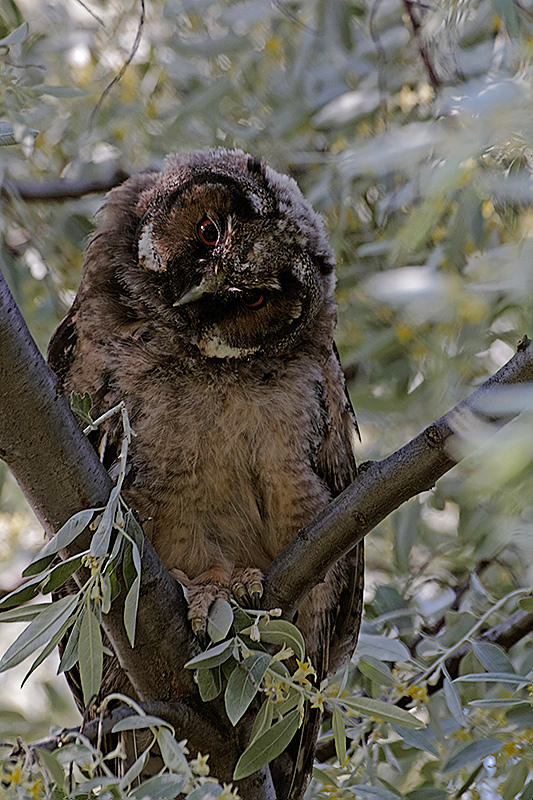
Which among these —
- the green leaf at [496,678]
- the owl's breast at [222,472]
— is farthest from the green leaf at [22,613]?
the green leaf at [496,678]

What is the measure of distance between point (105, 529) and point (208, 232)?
0.83 meters

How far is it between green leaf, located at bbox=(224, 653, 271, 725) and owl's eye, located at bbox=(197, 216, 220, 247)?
2.77ft

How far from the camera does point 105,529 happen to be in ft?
4.20

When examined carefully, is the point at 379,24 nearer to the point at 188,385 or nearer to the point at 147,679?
the point at 188,385

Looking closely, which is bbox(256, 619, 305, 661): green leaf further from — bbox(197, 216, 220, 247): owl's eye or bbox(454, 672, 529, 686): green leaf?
bbox(197, 216, 220, 247): owl's eye

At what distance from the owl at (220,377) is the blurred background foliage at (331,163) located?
0.23 m

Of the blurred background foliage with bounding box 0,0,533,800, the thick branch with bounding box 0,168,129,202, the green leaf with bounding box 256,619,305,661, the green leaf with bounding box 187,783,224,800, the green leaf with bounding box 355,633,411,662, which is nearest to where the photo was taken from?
the green leaf with bounding box 187,783,224,800

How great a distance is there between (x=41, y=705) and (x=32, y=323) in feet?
3.60

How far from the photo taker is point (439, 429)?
1367 mm

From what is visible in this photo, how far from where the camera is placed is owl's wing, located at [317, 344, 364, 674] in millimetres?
2010

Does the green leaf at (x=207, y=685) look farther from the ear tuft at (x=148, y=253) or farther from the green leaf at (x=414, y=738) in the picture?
the ear tuft at (x=148, y=253)

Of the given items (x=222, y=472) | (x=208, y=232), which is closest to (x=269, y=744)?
(x=222, y=472)

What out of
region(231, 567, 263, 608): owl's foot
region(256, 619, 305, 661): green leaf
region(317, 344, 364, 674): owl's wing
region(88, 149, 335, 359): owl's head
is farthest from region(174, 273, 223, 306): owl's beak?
region(256, 619, 305, 661): green leaf

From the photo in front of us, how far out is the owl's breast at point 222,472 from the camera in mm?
1852
